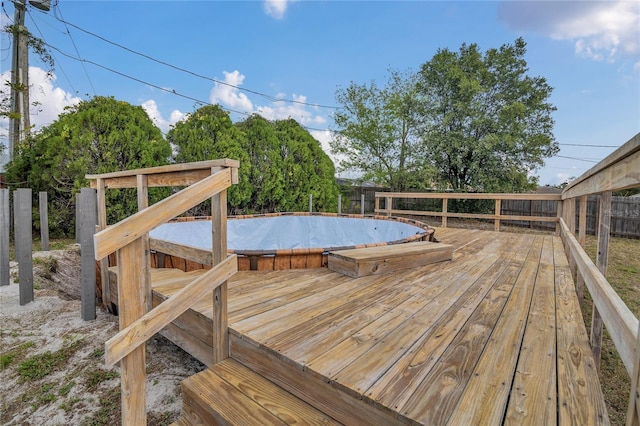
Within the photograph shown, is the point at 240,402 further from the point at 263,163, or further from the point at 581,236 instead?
the point at 263,163

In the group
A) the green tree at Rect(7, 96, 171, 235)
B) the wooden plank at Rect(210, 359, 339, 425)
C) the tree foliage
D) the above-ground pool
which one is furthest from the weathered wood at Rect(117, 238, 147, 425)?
the tree foliage

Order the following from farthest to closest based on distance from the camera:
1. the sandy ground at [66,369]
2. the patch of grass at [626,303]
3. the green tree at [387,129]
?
the green tree at [387,129]
the patch of grass at [626,303]
the sandy ground at [66,369]

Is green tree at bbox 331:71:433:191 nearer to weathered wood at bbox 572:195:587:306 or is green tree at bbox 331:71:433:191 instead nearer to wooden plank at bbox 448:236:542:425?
weathered wood at bbox 572:195:587:306

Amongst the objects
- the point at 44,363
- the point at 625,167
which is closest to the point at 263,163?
the point at 44,363

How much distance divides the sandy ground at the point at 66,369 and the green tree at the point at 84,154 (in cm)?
265

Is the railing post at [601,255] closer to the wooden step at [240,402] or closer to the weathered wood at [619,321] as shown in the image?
the weathered wood at [619,321]

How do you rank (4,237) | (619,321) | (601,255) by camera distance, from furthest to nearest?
(4,237) → (601,255) → (619,321)

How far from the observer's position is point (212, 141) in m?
6.29

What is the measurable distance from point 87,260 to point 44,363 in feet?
2.56

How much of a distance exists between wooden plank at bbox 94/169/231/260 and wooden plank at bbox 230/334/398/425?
69 cm

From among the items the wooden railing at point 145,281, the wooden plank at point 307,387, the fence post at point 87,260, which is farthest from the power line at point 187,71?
the wooden plank at point 307,387

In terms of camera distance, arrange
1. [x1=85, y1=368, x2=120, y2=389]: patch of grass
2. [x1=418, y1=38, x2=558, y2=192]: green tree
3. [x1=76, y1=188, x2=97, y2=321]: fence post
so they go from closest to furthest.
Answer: [x1=85, y1=368, x2=120, y2=389]: patch of grass, [x1=76, y1=188, x2=97, y2=321]: fence post, [x1=418, y1=38, x2=558, y2=192]: green tree

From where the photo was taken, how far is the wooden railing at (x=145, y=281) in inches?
39.1

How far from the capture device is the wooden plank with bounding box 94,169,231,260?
937 millimetres
